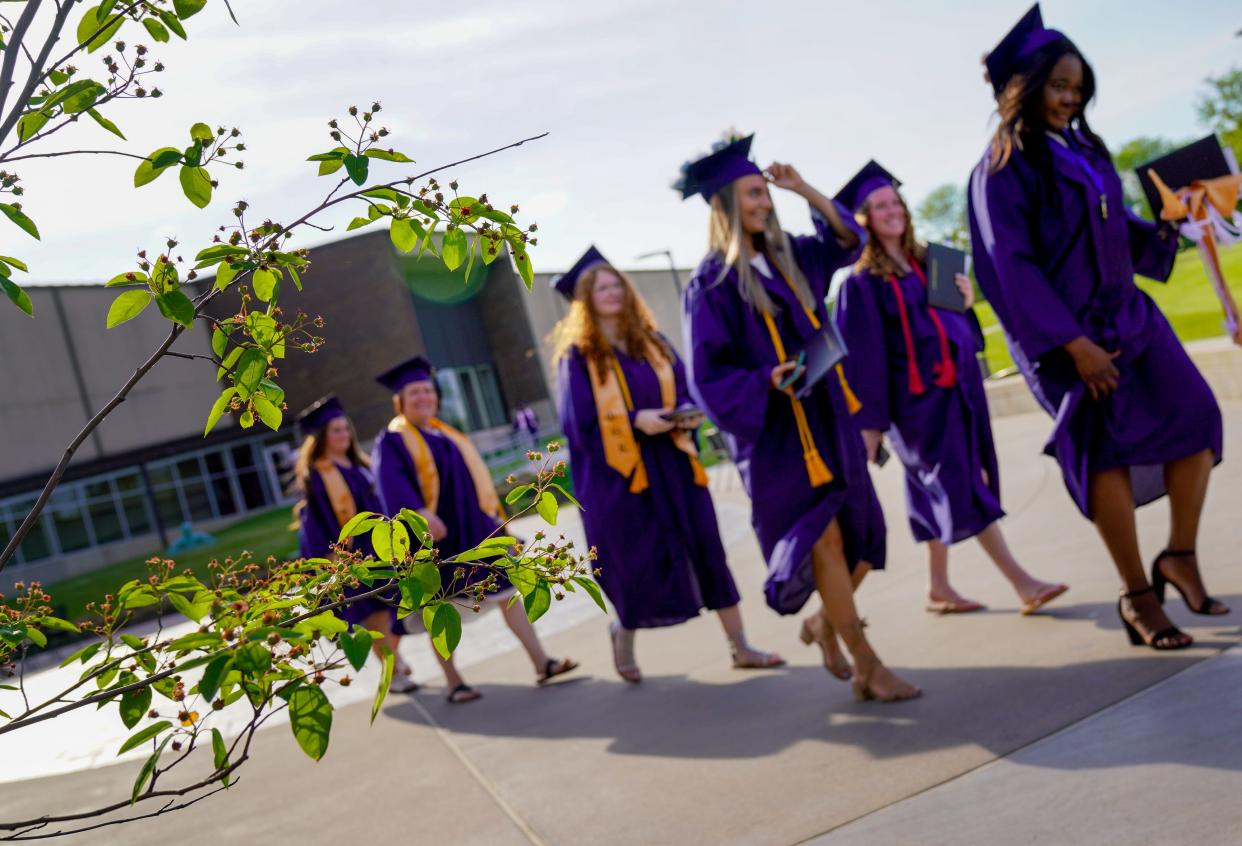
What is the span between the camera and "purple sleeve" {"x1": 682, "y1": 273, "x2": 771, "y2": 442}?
13.0 ft

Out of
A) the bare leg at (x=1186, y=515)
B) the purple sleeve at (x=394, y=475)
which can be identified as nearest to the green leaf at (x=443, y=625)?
the bare leg at (x=1186, y=515)

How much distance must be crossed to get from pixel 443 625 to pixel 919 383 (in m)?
3.76

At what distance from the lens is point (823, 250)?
14.1 feet

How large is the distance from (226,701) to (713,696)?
3460mm

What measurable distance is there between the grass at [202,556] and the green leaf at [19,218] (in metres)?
19.2

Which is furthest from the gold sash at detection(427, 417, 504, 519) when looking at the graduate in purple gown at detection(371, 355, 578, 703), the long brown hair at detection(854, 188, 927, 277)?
the long brown hair at detection(854, 188, 927, 277)

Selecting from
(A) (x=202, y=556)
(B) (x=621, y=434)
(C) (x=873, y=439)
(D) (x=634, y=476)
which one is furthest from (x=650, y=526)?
(A) (x=202, y=556)

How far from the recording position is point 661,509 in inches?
200

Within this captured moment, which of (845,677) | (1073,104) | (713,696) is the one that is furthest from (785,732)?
(1073,104)

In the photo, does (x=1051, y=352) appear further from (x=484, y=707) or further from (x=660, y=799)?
(x=484, y=707)

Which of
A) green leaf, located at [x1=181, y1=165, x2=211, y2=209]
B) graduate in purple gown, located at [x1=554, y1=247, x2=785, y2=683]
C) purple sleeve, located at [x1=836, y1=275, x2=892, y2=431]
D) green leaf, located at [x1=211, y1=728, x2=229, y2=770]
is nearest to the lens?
green leaf, located at [x1=211, y1=728, x2=229, y2=770]

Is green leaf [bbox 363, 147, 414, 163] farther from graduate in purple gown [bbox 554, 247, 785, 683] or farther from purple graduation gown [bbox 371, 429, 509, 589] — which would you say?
purple graduation gown [bbox 371, 429, 509, 589]

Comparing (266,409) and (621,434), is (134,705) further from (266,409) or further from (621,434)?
(621,434)

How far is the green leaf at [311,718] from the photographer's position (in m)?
1.28
